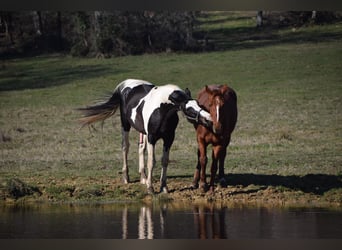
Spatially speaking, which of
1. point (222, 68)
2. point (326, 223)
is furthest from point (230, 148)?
point (326, 223)

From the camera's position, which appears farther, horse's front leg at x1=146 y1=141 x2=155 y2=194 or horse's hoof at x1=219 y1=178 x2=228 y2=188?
horse's hoof at x1=219 y1=178 x2=228 y2=188

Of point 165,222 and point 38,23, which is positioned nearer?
point 165,222

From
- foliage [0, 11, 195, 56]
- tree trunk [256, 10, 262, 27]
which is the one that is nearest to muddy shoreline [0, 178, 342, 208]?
foliage [0, 11, 195, 56]

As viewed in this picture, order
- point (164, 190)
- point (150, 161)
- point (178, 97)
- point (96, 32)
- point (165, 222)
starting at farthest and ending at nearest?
point (96, 32)
point (164, 190)
point (150, 161)
point (178, 97)
point (165, 222)

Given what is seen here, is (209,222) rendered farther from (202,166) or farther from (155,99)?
(155,99)

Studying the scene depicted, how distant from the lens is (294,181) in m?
9.19

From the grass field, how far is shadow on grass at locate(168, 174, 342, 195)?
0.09m

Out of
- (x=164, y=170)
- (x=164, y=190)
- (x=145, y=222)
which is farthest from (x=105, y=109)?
(x=145, y=222)

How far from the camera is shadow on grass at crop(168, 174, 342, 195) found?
910cm

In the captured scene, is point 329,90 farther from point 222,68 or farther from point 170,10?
point 170,10

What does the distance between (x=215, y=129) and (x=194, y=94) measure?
3.58 feet

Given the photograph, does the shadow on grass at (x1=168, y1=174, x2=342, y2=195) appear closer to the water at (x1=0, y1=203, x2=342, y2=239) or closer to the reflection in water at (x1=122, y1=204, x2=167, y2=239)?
the water at (x1=0, y1=203, x2=342, y2=239)

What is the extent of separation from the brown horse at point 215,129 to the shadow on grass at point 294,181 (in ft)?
0.63

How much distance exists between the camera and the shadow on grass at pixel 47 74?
10.4m
